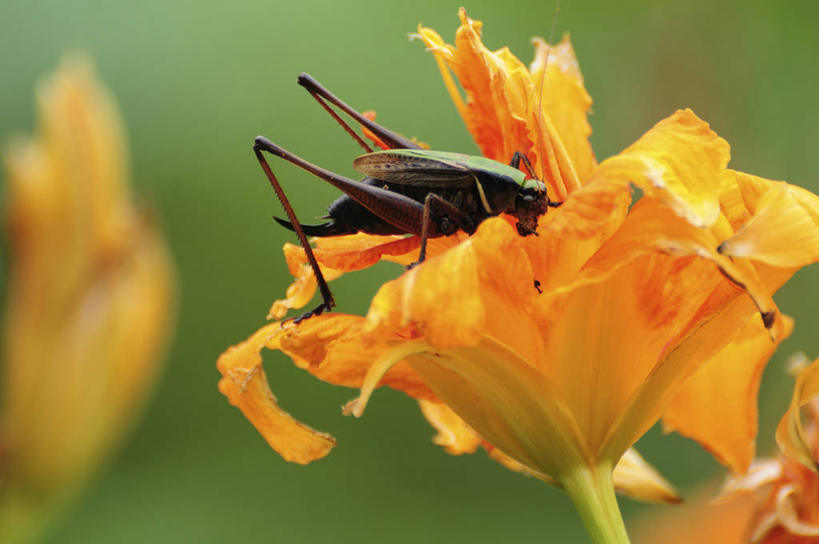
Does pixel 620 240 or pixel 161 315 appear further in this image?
pixel 161 315

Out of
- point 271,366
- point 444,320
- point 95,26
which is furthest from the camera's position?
point 95,26

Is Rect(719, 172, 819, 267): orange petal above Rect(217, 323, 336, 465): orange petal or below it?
above

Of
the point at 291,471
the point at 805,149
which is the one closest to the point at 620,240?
the point at 291,471

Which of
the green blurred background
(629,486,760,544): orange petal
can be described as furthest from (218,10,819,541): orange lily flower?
the green blurred background

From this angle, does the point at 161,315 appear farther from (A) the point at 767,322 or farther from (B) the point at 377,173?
(A) the point at 767,322

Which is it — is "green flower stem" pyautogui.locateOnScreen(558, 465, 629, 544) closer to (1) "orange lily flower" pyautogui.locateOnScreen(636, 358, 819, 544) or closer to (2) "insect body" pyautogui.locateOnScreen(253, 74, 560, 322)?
(1) "orange lily flower" pyautogui.locateOnScreen(636, 358, 819, 544)

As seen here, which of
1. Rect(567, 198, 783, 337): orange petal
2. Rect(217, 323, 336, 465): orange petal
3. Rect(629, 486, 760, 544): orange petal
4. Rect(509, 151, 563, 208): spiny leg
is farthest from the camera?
Rect(629, 486, 760, 544): orange petal
